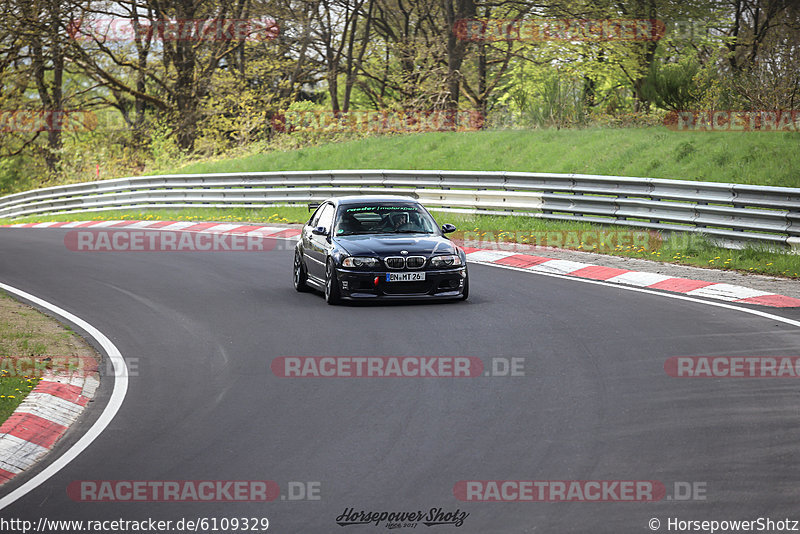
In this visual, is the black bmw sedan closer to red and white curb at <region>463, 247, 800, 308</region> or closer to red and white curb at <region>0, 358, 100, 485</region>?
red and white curb at <region>463, 247, 800, 308</region>

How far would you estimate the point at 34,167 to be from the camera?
191ft

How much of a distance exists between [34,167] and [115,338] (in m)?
50.2

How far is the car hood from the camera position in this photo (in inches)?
525

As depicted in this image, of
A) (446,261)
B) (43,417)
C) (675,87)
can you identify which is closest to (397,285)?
(446,261)

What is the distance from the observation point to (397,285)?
13.3 meters

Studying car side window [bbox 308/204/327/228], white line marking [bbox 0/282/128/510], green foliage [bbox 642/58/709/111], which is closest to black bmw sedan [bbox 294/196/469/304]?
car side window [bbox 308/204/327/228]

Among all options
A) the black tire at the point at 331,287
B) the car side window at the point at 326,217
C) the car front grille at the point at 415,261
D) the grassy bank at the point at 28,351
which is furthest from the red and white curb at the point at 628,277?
the grassy bank at the point at 28,351

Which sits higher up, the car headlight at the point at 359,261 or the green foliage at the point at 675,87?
the green foliage at the point at 675,87

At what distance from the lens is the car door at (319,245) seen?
14.0 metres

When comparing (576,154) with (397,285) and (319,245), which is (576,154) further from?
(397,285)

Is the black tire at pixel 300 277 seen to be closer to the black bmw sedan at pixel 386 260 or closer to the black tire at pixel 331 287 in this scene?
the black bmw sedan at pixel 386 260

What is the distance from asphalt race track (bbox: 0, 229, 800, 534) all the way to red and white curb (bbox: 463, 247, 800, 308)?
732 mm

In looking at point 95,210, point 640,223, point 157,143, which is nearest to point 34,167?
point 157,143

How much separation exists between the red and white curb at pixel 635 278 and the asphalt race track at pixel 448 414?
2.40 feet
